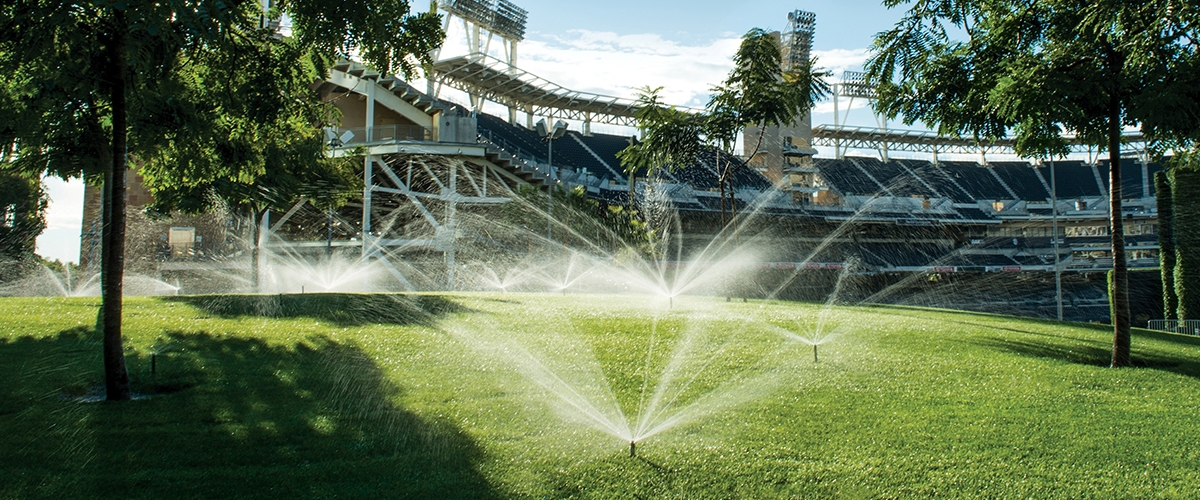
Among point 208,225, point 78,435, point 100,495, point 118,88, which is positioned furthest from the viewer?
point 208,225

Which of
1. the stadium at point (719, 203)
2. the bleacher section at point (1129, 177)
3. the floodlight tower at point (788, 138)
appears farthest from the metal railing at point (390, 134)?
the bleacher section at point (1129, 177)

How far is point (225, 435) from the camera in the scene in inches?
248

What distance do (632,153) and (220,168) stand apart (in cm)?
1142

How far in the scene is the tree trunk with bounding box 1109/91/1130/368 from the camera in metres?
10.6

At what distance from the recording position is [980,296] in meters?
58.1

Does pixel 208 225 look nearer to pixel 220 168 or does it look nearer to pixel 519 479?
pixel 220 168

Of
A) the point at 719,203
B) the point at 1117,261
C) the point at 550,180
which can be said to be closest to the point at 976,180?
the point at 719,203

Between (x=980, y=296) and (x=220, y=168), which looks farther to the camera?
(x=980, y=296)

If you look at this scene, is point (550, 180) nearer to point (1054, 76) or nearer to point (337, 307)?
point (337, 307)

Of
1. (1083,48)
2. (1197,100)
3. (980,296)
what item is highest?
(1083,48)

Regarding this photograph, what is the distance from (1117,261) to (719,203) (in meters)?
47.5

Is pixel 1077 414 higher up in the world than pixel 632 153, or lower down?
lower down

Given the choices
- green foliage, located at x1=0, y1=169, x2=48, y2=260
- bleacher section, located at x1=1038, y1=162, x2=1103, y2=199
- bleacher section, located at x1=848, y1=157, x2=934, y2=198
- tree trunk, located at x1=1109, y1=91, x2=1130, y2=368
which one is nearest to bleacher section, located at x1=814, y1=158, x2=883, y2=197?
bleacher section, located at x1=848, y1=157, x2=934, y2=198

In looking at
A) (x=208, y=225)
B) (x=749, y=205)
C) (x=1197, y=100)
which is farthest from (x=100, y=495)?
(x=749, y=205)
